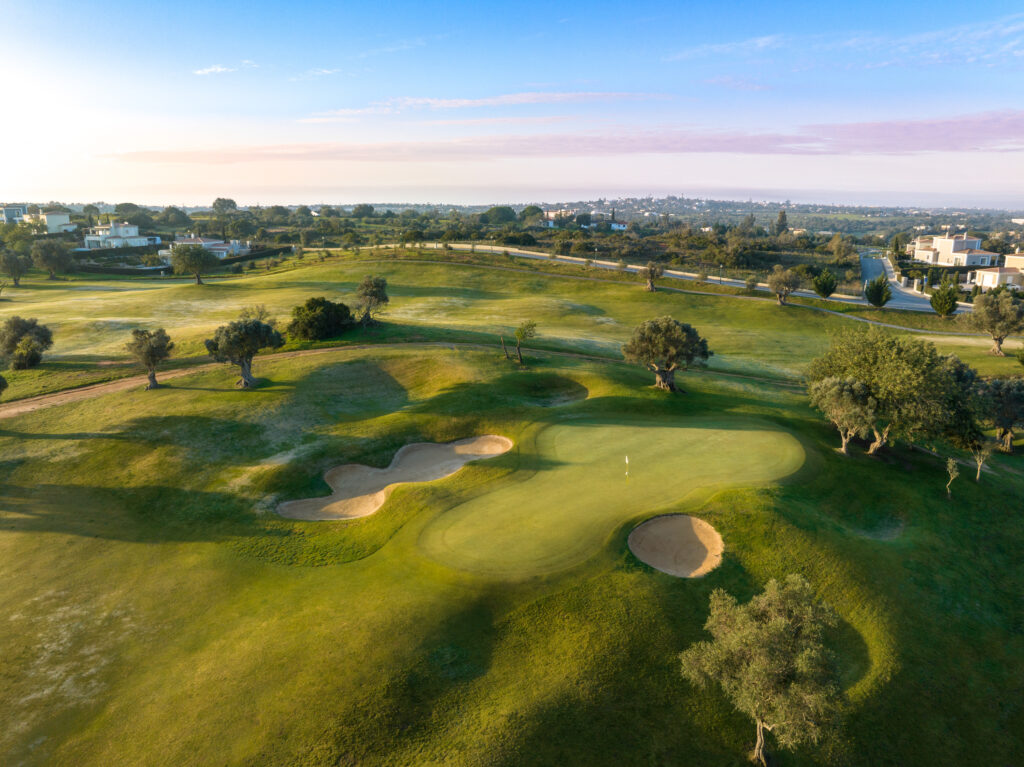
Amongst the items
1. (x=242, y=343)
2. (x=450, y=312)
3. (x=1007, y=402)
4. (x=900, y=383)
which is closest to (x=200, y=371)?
(x=242, y=343)

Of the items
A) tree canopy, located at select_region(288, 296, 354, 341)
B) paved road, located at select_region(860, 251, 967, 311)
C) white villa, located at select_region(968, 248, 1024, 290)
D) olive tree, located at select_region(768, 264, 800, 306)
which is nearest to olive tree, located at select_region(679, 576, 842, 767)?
tree canopy, located at select_region(288, 296, 354, 341)

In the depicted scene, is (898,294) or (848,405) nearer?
(848,405)

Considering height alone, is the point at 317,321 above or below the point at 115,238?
below

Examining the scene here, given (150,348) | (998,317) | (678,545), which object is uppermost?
(150,348)

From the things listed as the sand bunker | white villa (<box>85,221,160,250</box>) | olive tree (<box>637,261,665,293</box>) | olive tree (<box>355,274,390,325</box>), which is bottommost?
the sand bunker

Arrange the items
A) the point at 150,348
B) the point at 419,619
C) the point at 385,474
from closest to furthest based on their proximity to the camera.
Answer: the point at 419,619 → the point at 385,474 → the point at 150,348

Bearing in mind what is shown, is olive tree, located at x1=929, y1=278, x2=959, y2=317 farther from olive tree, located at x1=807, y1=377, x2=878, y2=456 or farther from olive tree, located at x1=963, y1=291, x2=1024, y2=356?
olive tree, located at x1=807, y1=377, x2=878, y2=456

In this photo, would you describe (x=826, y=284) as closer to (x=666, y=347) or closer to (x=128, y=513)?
(x=666, y=347)
